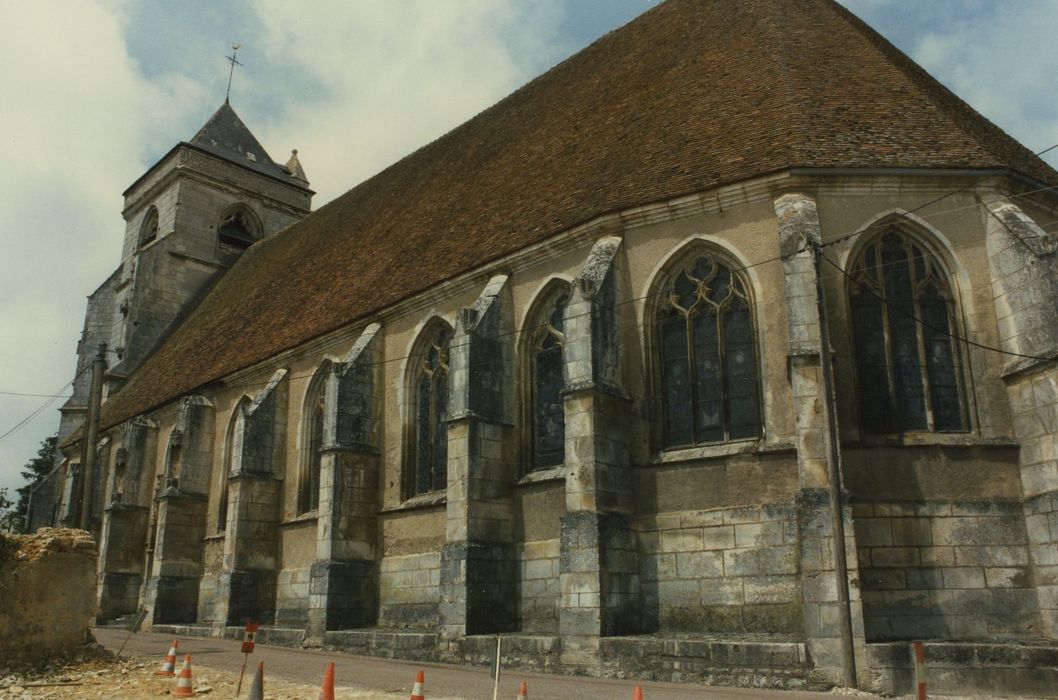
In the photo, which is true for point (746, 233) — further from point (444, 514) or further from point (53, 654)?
point (53, 654)

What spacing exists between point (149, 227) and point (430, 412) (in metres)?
23.8

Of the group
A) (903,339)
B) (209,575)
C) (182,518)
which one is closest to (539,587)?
(903,339)

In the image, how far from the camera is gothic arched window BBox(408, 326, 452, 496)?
16125 millimetres

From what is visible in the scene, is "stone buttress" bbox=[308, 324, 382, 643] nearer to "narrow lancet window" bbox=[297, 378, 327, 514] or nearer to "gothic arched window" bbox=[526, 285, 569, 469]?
"narrow lancet window" bbox=[297, 378, 327, 514]

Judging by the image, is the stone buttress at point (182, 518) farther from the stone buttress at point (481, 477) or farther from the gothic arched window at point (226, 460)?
the stone buttress at point (481, 477)

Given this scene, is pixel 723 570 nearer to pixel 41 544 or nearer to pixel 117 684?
pixel 117 684

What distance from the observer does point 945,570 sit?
1078 cm

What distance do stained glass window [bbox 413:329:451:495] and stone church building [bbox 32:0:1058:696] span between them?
0.08m

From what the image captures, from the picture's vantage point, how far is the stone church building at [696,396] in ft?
35.2

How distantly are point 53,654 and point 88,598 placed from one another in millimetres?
754

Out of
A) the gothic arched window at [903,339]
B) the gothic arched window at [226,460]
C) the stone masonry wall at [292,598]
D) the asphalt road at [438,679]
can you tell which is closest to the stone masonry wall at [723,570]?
the asphalt road at [438,679]

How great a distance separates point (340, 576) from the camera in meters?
15.7

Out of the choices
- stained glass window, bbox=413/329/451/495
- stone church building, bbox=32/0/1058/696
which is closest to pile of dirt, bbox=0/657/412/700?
stone church building, bbox=32/0/1058/696

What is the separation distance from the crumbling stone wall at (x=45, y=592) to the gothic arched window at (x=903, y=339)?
389 inches
